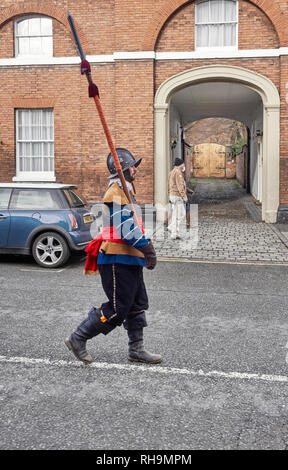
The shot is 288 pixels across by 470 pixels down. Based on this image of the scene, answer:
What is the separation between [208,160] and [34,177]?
98.2 ft

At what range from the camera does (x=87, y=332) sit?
13.8 ft

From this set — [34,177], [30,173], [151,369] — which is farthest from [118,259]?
[30,173]

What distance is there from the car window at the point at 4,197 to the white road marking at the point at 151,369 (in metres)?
5.11

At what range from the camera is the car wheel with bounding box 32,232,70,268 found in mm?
8859

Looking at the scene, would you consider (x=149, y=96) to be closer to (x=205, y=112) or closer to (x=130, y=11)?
(x=130, y=11)

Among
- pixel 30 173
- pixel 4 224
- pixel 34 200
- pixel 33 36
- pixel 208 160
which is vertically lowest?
pixel 4 224

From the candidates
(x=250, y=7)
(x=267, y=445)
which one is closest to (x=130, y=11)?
(x=250, y=7)

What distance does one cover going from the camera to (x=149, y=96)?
14.7 meters

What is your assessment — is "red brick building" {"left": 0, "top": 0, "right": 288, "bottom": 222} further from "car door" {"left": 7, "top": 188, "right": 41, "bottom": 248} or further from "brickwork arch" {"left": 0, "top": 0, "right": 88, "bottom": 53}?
"car door" {"left": 7, "top": 188, "right": 41, "bottom": 248}

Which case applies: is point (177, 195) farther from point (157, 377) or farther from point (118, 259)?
point (157, 377)

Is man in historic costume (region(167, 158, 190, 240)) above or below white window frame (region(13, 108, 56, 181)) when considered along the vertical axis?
below

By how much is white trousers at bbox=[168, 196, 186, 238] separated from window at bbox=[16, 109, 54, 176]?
547 centimetres

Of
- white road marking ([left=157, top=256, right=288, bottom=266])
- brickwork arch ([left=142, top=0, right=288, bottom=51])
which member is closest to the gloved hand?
white road marking ([left=157, top=256, right=288, bottom=266])

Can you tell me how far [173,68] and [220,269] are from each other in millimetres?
8107
